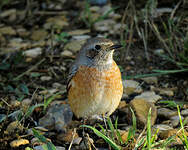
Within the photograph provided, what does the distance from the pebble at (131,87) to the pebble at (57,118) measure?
3.45ft

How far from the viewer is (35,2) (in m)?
8.15

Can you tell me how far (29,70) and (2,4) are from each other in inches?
109

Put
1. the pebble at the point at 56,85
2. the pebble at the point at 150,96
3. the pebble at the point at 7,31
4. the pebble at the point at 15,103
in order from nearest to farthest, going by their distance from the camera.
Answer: the pebble at the point at 15,103, the pebble at the point at 150,96, the pebble at the point at 56,85, the pebble at the point at 7,31

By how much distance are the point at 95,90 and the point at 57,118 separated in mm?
870

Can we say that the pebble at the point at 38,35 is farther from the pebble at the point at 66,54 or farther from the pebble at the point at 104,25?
the pebble at the point at 104,25

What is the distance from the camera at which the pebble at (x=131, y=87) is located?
5.49 metres

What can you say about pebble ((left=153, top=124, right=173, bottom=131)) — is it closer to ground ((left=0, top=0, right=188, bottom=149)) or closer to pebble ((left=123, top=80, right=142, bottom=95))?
ground ((left=0, top=0, right=188, bottom=149))

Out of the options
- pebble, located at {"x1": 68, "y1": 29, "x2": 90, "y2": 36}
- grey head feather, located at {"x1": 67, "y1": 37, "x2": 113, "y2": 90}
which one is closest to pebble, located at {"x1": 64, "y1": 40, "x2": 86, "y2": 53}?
pebble, located at {"x1": 68, "y1": 29, "x2": 90, "y2": 36}

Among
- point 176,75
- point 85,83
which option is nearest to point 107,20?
point 176,75

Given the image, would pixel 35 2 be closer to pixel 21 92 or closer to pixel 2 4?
pixel 2 4

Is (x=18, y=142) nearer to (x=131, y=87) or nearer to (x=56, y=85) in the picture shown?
(x=56, y=85)

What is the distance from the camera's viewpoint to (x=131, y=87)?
5574 millimetres

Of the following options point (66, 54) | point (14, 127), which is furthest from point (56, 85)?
point (14, 127)

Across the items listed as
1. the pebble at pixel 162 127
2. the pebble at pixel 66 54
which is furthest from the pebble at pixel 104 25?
the pebble at pixel 162 127
